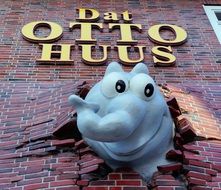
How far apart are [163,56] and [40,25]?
2.07m

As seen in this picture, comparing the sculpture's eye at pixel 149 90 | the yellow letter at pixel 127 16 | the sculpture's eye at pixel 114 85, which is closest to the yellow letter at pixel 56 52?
the yellow letter at pixel 127 16

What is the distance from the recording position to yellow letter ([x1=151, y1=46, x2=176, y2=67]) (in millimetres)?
7758

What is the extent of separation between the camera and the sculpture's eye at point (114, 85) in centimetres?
507

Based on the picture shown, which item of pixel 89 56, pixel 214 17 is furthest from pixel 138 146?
pixel 214 17

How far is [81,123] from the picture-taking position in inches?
185

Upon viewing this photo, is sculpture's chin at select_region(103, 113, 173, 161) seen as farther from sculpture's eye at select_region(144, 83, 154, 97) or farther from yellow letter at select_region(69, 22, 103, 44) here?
yellow letter at select_region(69, 22, 103, 44)

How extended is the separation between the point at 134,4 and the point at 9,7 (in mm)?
2150

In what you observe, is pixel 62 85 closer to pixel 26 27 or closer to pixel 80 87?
pixel 80 87

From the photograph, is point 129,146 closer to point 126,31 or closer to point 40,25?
point 126,31

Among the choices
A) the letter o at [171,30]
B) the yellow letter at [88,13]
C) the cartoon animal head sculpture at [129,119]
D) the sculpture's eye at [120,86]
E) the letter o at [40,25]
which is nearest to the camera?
the cartoon animal head sculpture at [129,119]

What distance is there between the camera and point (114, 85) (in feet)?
16.7

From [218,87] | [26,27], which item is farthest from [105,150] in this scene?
[26,27]

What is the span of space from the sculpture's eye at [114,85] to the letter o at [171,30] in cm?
324

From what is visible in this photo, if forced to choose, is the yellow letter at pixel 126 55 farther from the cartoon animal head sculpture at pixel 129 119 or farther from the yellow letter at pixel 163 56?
the cartoon animal head sculpture at pixel 129 119
